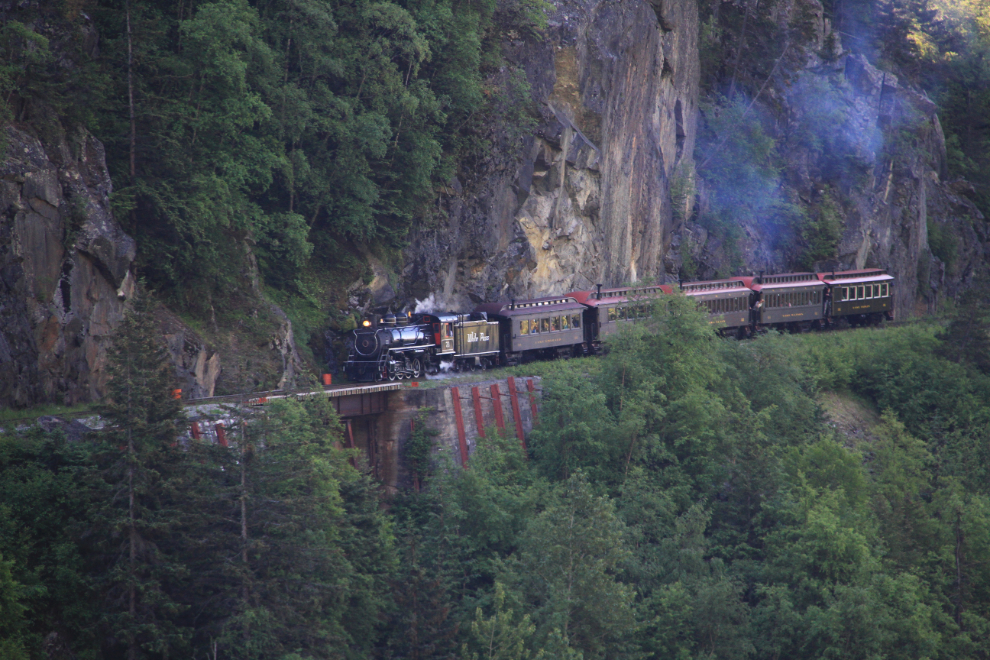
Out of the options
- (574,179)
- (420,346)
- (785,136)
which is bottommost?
(420,346)

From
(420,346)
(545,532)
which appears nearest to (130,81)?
(420,346)

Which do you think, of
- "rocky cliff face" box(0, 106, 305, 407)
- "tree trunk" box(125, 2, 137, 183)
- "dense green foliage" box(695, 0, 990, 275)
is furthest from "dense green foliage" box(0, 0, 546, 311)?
"dense green foliage" box(695, 0, 990, 275)

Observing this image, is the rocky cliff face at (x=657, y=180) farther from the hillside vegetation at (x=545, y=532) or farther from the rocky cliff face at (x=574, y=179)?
the hillside vegetation at (x=545, y=532)

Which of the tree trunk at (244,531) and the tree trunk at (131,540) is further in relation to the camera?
the tree trunk at (244,531)

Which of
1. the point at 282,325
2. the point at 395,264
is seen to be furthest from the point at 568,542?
the point at 395,264

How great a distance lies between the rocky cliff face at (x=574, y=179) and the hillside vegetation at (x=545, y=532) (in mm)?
9168

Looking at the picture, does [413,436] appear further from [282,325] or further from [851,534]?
[851,534]

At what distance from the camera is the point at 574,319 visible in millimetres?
46250

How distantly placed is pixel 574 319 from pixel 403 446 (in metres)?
13.6

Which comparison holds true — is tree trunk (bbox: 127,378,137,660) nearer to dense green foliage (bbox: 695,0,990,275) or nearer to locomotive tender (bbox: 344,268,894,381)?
locomotive tender (bbox: 344,268,894,381)

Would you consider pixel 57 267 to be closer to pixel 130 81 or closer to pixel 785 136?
pixel 130 81

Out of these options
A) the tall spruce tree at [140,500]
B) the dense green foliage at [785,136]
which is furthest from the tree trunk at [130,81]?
the dense green foliage at [785,136]

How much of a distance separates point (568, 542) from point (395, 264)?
19561mm

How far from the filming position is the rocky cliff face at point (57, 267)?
87.4 ft
